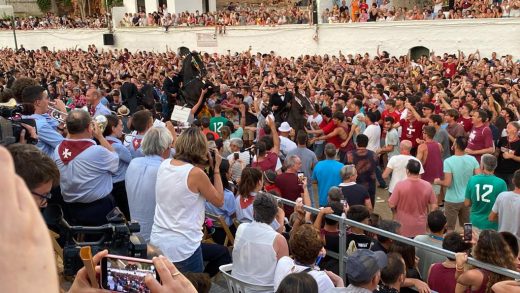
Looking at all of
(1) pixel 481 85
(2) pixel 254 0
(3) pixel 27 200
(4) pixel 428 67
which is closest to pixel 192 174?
(3) pixel 27 200

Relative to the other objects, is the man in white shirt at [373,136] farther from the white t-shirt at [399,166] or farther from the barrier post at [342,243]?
the barrier post at [342,243]

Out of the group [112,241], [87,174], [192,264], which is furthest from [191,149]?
[112,241]

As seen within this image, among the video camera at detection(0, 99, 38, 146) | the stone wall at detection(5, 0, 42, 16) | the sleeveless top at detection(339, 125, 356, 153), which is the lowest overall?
the sleeveless top at detection(339, 125, 356, 153)

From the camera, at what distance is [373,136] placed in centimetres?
1025

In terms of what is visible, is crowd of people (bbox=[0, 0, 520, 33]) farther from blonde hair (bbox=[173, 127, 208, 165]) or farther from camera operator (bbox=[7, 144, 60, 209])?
camera operator (bbox=[7, 144, 60, 209])

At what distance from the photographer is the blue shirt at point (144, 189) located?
4.78 meters

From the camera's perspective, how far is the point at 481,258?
4320 mm

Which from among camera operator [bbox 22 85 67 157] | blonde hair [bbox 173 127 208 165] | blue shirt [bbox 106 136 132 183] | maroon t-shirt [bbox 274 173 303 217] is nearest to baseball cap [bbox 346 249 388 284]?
blonde hair [bbox 173 127 208 165]

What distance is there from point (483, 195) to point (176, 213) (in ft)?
12.8

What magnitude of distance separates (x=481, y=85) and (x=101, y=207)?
36.0 feet

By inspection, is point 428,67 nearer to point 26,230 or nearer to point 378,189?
point 378,189

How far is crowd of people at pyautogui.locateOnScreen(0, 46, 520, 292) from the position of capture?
433cm

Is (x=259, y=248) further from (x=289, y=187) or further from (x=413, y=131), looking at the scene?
(x=413, y=131)

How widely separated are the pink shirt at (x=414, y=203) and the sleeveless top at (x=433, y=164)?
182 centimetres
